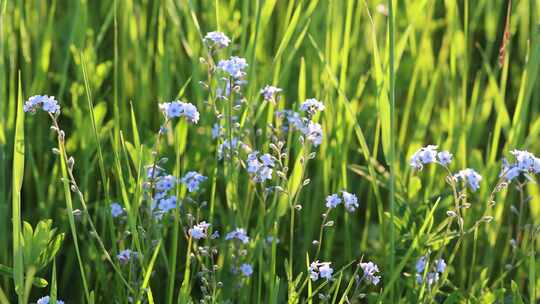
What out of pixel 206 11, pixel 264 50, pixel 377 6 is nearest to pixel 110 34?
pixel 206 11

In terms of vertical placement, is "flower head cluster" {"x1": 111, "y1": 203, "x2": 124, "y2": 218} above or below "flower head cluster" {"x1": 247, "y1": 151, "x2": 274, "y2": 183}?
below

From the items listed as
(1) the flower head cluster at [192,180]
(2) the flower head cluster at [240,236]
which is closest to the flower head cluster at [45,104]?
(1) the flower head cluster at [192,180]

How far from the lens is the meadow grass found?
1.66 m

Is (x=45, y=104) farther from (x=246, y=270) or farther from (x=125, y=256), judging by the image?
(x=246, y=270)

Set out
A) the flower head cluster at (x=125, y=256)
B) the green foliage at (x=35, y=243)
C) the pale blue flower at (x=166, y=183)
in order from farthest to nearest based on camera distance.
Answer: the pale blue flower at (x=166, y=183) < the flower head cluster at (x=125, y=256) < the green foliage at (x=35, y=243)

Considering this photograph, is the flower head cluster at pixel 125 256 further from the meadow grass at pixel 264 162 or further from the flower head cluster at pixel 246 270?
the flower head cluster at pixel 246 270

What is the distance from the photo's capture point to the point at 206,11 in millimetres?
2396

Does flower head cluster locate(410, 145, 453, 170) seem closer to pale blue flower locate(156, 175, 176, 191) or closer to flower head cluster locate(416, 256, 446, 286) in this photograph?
flower head cluster locate(416, 256, 446, 286)

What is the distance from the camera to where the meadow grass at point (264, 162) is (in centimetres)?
166

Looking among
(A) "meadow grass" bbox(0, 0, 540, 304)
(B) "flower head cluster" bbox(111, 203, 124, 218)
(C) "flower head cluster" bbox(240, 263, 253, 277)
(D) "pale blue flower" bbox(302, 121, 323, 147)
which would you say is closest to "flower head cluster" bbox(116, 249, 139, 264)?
(A) "meadow grass" bbox(0, 0, 540, 304)

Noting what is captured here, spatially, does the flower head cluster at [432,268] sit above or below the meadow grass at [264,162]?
below

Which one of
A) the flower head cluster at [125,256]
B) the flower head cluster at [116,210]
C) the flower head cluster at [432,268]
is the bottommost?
the flower head cluster at [432,268]

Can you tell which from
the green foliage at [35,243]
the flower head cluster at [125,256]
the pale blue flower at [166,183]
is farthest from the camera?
the pale blue flower at [166,183]

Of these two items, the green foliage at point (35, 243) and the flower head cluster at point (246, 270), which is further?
the flower head cluster at point (246, 270)
